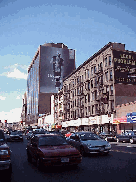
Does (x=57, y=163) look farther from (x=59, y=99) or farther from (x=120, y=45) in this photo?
(x=59, y=99)

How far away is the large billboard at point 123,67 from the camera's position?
160 ft

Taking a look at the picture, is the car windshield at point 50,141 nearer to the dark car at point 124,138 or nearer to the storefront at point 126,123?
the dark car at point 124,138

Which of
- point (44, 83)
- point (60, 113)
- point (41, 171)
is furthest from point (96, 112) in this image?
point (44, 83)

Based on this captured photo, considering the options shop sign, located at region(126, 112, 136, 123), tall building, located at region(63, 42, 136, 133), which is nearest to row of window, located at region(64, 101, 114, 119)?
tall building, located at region(63, 42, 136, 133)

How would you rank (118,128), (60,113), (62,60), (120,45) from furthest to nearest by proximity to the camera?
(62,60), (60,113), (120,45), (118,128)

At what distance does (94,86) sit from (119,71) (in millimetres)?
8348

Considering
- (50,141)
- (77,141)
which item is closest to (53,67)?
(77,141)

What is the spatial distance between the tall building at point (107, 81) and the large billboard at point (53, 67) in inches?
2697

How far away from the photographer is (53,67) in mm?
133500

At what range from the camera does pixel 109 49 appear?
5041cm

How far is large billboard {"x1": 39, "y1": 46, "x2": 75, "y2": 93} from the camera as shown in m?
130

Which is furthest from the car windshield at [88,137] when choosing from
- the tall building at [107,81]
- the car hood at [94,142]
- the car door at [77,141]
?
the tall building at [107,81]

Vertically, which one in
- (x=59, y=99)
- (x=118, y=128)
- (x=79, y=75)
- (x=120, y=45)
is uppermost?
(x=120, y=45)

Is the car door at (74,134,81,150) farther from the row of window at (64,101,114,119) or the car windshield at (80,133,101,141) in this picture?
the row of window at (64,101,114,119)
